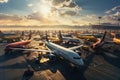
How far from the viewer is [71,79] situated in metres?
38.5

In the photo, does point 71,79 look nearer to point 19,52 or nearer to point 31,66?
point 31,66

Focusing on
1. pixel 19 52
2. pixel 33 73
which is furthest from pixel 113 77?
pixel 19 52

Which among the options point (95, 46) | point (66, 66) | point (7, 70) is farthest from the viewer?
point (95, 46)

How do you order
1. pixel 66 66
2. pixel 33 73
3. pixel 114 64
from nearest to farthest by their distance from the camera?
1. pixel 33 73
2. pixel 66 66
3. pixel 114 64

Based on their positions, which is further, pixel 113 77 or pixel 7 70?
pixel 7 70

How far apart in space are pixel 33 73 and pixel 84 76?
1577 centimetres

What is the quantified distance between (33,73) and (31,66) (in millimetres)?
7509

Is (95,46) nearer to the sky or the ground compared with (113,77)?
nearer to the sky

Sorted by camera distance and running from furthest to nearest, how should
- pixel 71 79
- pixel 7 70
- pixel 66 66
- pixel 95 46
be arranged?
pixel 95 46
pixel 66 66
pixel 7 70
pixel 71 79

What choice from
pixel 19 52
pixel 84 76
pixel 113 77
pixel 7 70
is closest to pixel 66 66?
pixel 84 76

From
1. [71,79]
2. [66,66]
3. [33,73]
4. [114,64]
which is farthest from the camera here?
[114,64]

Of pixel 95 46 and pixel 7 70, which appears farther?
pixel 95 46

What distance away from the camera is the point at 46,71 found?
4531 centimetres

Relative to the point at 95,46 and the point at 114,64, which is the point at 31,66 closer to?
the point at 114,64
